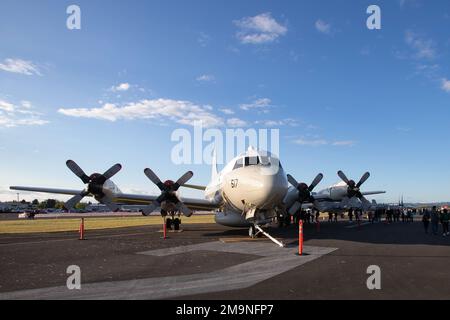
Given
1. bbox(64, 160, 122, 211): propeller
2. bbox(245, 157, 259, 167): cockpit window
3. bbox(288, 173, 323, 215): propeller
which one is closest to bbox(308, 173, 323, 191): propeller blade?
bbox(288, 173, 323, 215): propeller

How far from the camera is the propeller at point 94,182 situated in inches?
832

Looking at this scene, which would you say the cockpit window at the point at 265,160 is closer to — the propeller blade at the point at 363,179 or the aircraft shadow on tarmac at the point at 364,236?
the aircraft shadow on tarmac at the point at 364,236

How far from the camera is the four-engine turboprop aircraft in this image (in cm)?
1652

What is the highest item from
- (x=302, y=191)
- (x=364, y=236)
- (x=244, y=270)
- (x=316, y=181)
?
(x=316, y=181)

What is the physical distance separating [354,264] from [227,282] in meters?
4.61

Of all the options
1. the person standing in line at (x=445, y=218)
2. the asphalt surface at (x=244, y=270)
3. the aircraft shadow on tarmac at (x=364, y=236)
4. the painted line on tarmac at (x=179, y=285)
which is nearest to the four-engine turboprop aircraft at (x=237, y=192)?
the aircraft shadow on tarmac at (x=364, y=236)

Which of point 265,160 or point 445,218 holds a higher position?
point 265,160

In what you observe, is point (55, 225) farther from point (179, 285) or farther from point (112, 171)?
point (179, 285)

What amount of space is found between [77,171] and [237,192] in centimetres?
1056

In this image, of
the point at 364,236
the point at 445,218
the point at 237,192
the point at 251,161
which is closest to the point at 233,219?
the point at 237,192

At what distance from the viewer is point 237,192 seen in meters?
17.6

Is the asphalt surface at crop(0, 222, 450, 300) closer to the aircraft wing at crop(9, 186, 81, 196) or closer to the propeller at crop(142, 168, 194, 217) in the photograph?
the propeller at crop(142, 168, 194, 217)

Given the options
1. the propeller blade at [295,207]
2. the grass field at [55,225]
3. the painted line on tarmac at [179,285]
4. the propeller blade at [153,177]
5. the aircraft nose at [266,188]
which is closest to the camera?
the painted line on tarmac at [179,285]

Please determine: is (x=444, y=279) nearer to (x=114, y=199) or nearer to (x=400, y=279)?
(x=400, y=279)
